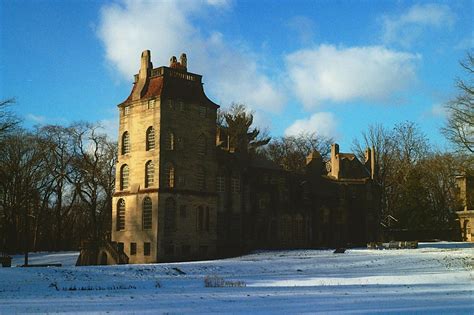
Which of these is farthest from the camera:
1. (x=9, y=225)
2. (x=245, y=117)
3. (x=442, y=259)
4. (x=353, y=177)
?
(x=245, y=117)

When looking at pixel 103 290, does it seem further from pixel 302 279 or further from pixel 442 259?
pixel 442 259

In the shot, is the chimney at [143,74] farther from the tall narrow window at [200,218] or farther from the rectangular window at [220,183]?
the tall narrow window at [200,218]

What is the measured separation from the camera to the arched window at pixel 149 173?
47469mm

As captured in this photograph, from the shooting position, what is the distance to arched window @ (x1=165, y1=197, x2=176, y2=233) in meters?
46.3

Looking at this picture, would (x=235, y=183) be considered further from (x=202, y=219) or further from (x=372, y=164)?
(x=372, y=164)

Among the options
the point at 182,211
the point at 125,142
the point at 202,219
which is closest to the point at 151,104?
the point at 125,142

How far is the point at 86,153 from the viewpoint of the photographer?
67.9 meters

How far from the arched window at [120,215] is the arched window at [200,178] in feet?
21.7

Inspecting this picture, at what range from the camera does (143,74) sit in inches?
2012

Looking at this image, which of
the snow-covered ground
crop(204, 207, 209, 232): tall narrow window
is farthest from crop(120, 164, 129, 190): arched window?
the snow-covered ground

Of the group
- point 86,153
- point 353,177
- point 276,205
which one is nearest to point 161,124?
point 276,205

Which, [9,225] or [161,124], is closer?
[161,124]

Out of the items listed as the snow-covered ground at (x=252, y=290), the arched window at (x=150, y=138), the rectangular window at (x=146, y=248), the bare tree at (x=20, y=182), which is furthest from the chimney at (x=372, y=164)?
the bare tree at (x=20, y=182)

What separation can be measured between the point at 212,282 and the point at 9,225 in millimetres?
45275
